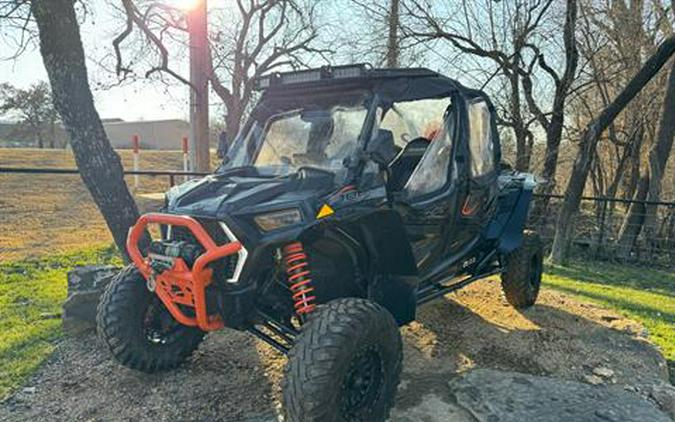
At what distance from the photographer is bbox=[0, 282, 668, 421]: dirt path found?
135 inches

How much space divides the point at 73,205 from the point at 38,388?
13.8 m

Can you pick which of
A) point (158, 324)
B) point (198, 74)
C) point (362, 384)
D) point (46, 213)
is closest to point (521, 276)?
point (362, 384)

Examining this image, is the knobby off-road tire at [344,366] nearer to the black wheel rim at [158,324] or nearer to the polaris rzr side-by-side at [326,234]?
the polaris rzr side-by-side at [326,234]

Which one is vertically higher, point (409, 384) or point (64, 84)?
point (64, 84)

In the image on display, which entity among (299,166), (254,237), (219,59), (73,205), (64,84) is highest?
(219,59)

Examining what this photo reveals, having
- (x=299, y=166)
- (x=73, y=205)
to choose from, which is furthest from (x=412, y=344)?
(x=73, y=205)

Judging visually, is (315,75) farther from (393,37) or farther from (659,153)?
(659,153)

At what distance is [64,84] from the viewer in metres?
5.08

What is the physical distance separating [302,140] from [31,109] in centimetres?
3813

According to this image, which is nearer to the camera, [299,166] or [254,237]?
[254,237]

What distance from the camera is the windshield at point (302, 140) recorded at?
367 centimetres

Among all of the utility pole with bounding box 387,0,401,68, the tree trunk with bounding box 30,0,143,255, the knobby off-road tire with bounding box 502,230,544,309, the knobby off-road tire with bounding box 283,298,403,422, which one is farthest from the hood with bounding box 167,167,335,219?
the utility pole with bounding box 387,0,401,68

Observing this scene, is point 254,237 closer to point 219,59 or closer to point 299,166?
point 299,166

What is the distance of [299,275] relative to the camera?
3.11m
